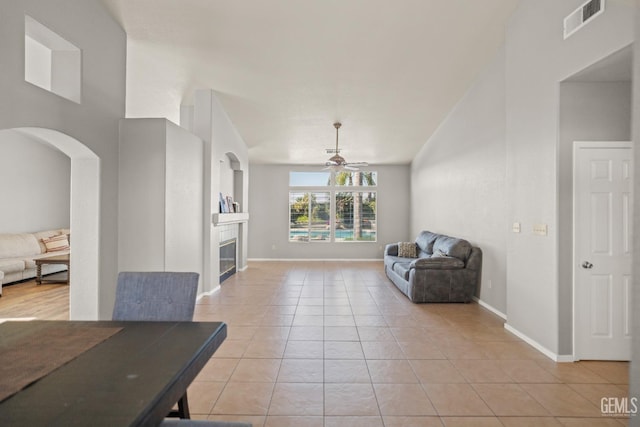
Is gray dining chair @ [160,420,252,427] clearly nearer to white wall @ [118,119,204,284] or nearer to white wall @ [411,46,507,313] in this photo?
white wall @ [118,119,204,284]

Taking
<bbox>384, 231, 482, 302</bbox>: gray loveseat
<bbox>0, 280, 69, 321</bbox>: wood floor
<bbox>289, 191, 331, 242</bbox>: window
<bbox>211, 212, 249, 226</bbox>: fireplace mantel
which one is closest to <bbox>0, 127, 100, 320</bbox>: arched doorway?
<bbox>0, 280, 69, 321</bbox>: wood floor

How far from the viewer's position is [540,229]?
3396 mm

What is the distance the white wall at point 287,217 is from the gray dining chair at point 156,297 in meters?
7.69

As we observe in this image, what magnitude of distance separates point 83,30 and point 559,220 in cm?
515

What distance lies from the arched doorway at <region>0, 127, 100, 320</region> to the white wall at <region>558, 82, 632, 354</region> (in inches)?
191

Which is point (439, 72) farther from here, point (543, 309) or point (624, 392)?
point (624, 392)

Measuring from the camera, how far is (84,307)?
379 cm

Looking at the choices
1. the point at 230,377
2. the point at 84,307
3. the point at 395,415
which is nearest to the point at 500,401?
the point at 395,415

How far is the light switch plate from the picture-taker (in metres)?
3.34

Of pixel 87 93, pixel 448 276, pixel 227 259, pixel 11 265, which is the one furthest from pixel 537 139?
pixel 11 265

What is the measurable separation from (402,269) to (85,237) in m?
4.62

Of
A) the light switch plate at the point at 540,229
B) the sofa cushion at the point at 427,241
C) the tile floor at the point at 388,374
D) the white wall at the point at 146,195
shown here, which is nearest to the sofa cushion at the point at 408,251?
the sofa cushion at the point at 427,241

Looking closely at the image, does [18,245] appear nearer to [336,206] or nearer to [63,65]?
[63,65]

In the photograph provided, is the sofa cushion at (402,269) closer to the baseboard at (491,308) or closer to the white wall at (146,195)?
the baseboard at (491,308)
